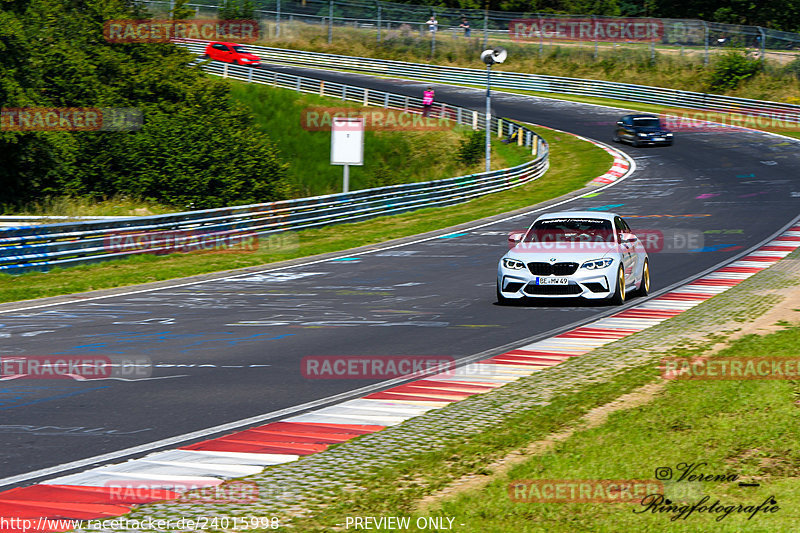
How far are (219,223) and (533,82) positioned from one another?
1812 inches

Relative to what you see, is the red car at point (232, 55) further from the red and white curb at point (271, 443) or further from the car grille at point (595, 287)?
the red and white curb at point (271, 443)

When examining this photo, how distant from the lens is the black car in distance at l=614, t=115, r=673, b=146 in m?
48.1

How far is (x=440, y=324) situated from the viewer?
13.9m

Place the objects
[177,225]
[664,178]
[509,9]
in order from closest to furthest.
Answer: [177,225] < [664,178] < [509,9]

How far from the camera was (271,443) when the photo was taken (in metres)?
7.58

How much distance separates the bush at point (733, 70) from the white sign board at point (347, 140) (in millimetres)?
39520

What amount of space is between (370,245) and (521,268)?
429 inches

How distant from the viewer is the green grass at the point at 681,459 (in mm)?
5430

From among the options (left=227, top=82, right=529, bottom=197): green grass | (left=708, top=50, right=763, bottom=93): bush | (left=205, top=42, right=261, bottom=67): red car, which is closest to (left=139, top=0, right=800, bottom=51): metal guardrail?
(left=708, top=50, right=763, bottom=93): bush

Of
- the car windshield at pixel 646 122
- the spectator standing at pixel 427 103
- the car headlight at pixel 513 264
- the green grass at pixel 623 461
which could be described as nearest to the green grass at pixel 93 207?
the spectator standing at pixel 427 103

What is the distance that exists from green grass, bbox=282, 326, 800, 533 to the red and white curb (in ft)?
3.37

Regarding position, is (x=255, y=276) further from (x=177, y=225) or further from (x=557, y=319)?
(x=557, y=319)

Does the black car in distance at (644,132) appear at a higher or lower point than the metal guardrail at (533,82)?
lower

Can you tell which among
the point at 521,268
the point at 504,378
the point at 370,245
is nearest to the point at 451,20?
the point at 370,245
